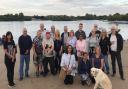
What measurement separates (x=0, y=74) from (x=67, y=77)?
3.09 meters

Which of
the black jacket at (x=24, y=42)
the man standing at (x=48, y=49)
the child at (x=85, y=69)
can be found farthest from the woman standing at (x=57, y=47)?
the child at (x=85, y=69)

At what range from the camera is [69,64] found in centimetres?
1020

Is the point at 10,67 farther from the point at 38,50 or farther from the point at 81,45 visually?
the point at 81,45

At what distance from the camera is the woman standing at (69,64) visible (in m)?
10.2

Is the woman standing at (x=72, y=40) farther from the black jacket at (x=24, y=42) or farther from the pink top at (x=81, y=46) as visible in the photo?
the black jacket at (x=24, y=42)

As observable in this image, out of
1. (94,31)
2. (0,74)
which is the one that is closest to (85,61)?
(94,31)

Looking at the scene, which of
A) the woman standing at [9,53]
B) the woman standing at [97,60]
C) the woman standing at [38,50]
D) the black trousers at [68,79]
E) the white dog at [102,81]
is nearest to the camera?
the white dog at [102,81]

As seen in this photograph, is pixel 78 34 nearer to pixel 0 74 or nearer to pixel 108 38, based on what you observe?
pixel 108 38

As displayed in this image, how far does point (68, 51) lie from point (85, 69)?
817 mm

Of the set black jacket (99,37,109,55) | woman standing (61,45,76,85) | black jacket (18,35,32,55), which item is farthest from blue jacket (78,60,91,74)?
black jacket (18,35,32,55)

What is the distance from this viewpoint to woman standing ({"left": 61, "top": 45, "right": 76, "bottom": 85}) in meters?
10.2

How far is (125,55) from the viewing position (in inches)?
627

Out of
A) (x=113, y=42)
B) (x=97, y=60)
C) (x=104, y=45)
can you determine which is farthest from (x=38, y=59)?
(x=113, y=42)

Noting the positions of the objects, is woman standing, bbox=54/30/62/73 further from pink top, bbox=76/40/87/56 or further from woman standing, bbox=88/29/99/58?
woman standing, bbox=88/29/99/58
